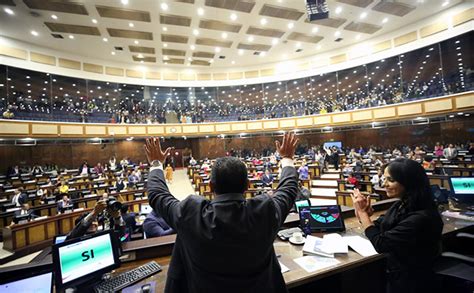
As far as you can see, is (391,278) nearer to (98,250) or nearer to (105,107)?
(98,250)

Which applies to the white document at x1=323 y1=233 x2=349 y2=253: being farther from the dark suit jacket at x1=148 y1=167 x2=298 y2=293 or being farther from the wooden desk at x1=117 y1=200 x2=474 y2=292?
the dark suit jacket at x1=148 y1=167 x2=298 y2=293

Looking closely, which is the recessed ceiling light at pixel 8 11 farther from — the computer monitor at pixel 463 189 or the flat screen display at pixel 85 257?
the computer monitor at pixel 463 189

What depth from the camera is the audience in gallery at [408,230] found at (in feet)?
4.76

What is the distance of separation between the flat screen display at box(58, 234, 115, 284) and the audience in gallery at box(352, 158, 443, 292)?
6.62 feet

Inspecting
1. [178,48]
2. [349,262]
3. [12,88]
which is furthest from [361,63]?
[12,88]

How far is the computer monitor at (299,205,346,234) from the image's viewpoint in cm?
232

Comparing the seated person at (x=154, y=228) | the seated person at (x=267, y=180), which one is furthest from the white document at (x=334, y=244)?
the seated person at (x=267, y=180)

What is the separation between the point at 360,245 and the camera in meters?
1.96

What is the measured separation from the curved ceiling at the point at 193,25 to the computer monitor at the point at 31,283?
10177 millimetres

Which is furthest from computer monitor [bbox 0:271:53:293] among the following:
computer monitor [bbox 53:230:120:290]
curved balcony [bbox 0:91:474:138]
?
curved balcony [bbox 0:91:474:138]

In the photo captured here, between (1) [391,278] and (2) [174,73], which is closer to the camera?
(1) [391,278]

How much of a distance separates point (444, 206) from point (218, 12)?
Answer: 408 inches

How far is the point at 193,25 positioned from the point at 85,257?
11.4m

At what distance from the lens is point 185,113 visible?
1634 centimetres
